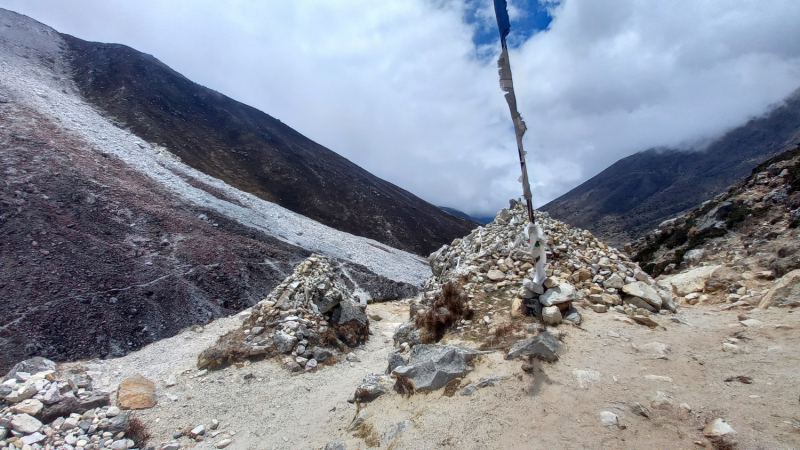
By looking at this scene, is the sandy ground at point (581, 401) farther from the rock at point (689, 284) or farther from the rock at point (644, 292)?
the rock at point (689, 284)

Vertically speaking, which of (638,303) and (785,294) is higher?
(785,294)

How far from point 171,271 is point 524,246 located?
14.0 metres

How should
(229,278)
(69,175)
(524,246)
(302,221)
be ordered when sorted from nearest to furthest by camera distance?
(524,246)
(229,278)
(69,175)
(302,221)

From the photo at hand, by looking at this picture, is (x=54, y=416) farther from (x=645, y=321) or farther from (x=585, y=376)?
(x=645, y=321)

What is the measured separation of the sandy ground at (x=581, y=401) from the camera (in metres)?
3.23

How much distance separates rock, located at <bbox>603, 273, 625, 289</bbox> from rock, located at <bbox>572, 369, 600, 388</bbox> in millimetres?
3036

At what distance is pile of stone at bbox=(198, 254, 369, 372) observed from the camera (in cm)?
830

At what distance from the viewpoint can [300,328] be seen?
9008 mm

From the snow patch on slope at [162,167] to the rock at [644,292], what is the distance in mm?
17680

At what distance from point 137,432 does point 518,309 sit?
6.63 metres

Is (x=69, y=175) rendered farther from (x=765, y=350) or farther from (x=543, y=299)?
(x=765, y=350)

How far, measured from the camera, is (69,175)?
17.5 meters

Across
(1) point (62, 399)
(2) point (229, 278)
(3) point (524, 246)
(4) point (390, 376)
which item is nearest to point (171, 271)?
(2) point (229, 278)

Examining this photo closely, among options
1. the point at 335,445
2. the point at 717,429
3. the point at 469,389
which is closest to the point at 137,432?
the point at 335,445
